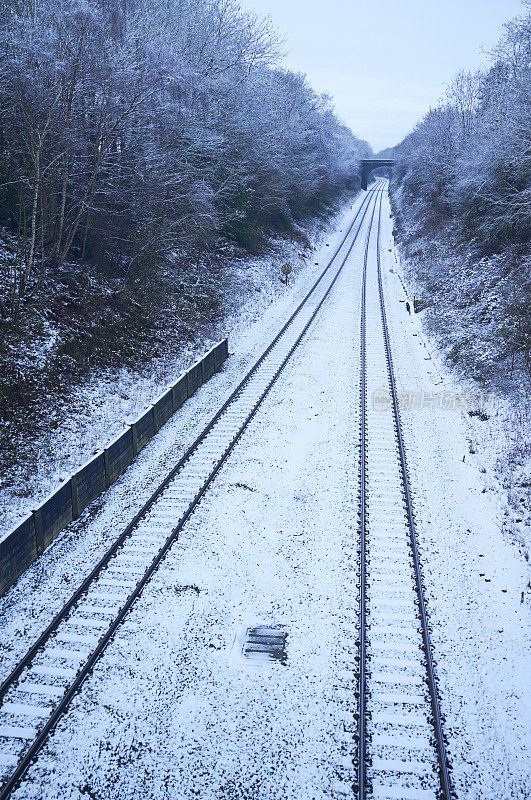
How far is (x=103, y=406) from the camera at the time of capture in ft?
51.5

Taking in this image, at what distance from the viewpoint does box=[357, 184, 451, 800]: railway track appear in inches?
259

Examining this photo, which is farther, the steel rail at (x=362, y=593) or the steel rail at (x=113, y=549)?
the steel rail at (x=113, y=549)

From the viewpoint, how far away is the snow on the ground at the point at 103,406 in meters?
11.6

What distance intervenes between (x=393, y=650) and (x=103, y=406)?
10.9 meters

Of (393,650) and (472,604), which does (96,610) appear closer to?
(393,650)

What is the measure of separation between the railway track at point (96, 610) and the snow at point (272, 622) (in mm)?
218

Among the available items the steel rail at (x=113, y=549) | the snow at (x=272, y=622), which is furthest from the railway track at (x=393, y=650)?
the steel rail at (x=113, y=549)

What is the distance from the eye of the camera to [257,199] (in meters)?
35.7

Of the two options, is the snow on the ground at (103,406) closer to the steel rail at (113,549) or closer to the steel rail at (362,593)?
the steel rail at (113,549)

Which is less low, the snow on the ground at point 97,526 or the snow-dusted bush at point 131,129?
the snow-dusted bush at point 131,129

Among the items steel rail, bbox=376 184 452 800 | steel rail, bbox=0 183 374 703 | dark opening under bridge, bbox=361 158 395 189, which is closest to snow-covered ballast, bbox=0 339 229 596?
steel rail, bbox=0 183 374 703

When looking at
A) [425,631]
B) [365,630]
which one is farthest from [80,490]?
[425,631]

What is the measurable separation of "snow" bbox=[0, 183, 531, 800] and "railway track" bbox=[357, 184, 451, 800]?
237 mm

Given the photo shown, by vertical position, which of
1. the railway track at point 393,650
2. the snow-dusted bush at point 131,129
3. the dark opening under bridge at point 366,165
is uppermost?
the dark opening under bridge at point 366,165
